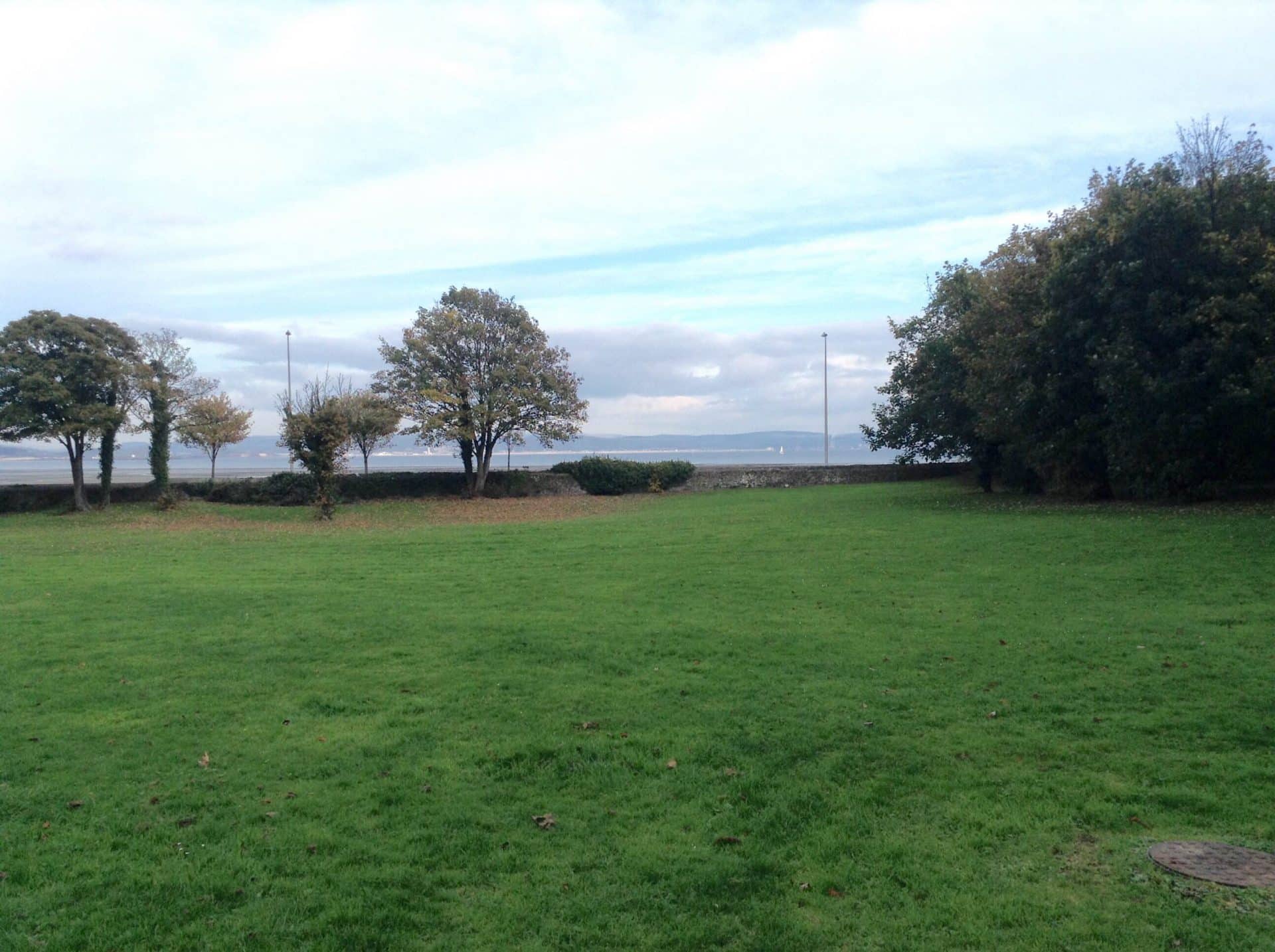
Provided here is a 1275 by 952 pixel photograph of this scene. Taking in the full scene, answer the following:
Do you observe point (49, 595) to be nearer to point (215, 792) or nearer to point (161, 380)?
point (215, 792)

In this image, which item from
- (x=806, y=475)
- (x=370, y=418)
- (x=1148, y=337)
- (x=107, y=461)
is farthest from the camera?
(x=806, y=475)

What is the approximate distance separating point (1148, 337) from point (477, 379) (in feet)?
89.7

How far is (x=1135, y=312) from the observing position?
70.0 feet

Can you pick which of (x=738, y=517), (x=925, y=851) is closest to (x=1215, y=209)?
(x=738, y=517)

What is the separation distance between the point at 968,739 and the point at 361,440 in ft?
125

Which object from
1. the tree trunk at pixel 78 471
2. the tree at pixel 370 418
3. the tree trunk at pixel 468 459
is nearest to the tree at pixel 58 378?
the tree trunk at pixel 78 471

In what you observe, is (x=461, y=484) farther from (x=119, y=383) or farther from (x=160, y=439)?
(x=119, y=383)

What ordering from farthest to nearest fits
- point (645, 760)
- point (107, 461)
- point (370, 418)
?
point (370, 418), point (107, 461), point (645, 760)

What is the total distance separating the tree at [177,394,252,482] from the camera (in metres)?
37.4

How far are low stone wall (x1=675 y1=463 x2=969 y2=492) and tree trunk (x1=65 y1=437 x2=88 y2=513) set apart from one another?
25.2 m

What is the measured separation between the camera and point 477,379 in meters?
40.6

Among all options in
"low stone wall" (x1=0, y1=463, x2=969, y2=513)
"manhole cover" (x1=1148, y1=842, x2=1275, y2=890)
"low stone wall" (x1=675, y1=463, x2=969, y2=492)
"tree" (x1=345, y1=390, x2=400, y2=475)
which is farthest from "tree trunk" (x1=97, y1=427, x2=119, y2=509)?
"manhole cover" (x1=1148, y1=842, x2=1275, y2=890)

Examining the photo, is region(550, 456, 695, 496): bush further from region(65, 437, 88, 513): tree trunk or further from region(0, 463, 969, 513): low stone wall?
region(65, 437, 88, 513): tree trunk

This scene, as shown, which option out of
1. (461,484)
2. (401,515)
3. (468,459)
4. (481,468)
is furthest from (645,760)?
(461,484)
